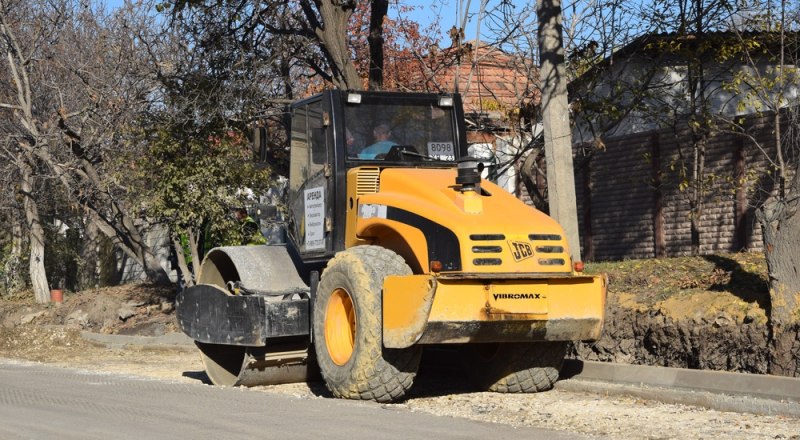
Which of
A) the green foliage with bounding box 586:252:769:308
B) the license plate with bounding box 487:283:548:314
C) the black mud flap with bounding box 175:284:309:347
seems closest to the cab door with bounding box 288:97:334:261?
the black mud flap with bounding box 175:284:309:347

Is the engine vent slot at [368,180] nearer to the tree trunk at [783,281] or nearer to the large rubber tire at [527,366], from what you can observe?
the large rubber tire at [527,366]

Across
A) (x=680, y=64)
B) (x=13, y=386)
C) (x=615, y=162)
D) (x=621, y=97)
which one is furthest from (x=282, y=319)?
(x=615, y=162)

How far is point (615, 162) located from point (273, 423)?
42.1 feet

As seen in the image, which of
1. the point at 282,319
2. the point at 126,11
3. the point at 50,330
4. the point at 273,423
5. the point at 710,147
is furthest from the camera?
the point at 126,11

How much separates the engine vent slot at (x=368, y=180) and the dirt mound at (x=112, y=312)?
9.07 m

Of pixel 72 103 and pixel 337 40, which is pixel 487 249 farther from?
pixel 72 103

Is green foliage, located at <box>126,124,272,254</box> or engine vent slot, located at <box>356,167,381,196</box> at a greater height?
green foliage, located at <box>126,124,272,254</box>

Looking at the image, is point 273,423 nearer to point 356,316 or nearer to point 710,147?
point 356,316

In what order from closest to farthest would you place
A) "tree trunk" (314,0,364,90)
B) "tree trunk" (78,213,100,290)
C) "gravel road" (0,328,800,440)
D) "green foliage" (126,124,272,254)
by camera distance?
"gravel road" (0,328,800,440)
"tree trunk" (314,0,364,90)
"green foliage" (126,124,272,254)
"tree trunk" (78,213,100,290)

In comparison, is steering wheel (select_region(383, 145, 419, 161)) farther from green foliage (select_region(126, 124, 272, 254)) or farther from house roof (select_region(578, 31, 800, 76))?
green foliage (select_region(126, 124, 272, 254))

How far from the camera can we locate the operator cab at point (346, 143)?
11.7m

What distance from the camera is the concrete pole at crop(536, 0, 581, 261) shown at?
13172 mm

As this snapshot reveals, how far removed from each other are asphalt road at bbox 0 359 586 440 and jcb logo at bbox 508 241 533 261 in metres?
1.60

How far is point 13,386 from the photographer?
498 inches
